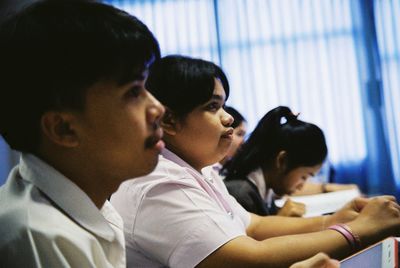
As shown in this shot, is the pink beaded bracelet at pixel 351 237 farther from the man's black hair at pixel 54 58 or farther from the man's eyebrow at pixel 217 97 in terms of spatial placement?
the man's black hair at pixel 54 58

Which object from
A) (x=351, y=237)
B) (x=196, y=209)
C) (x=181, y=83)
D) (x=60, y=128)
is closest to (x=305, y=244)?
(x=351, y=237)

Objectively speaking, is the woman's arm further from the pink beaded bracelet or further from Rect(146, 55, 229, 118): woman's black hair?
Rect(146, 55, 229, 118): woman's black hair

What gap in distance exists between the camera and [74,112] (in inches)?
27.2

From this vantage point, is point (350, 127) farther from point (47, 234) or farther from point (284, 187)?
point (47, 234)

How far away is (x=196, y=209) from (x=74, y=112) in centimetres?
35

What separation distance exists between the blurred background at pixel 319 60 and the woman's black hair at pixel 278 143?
2017mm

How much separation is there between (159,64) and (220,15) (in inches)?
114

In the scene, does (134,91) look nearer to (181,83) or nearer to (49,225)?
(49,225)

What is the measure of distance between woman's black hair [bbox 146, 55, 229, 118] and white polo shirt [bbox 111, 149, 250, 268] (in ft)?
0.53

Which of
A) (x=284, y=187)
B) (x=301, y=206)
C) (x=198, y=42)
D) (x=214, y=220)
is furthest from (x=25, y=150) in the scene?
(x=198, y=42)

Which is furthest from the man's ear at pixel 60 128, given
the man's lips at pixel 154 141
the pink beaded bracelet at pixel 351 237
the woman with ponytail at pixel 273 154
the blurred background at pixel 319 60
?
the blurred background at pixel 319 60

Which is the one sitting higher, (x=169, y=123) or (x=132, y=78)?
(x=132, y=78)

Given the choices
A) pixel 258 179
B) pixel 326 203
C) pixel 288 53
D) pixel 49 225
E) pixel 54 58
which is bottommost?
pixel 326 203

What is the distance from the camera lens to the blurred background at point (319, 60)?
148 inches
